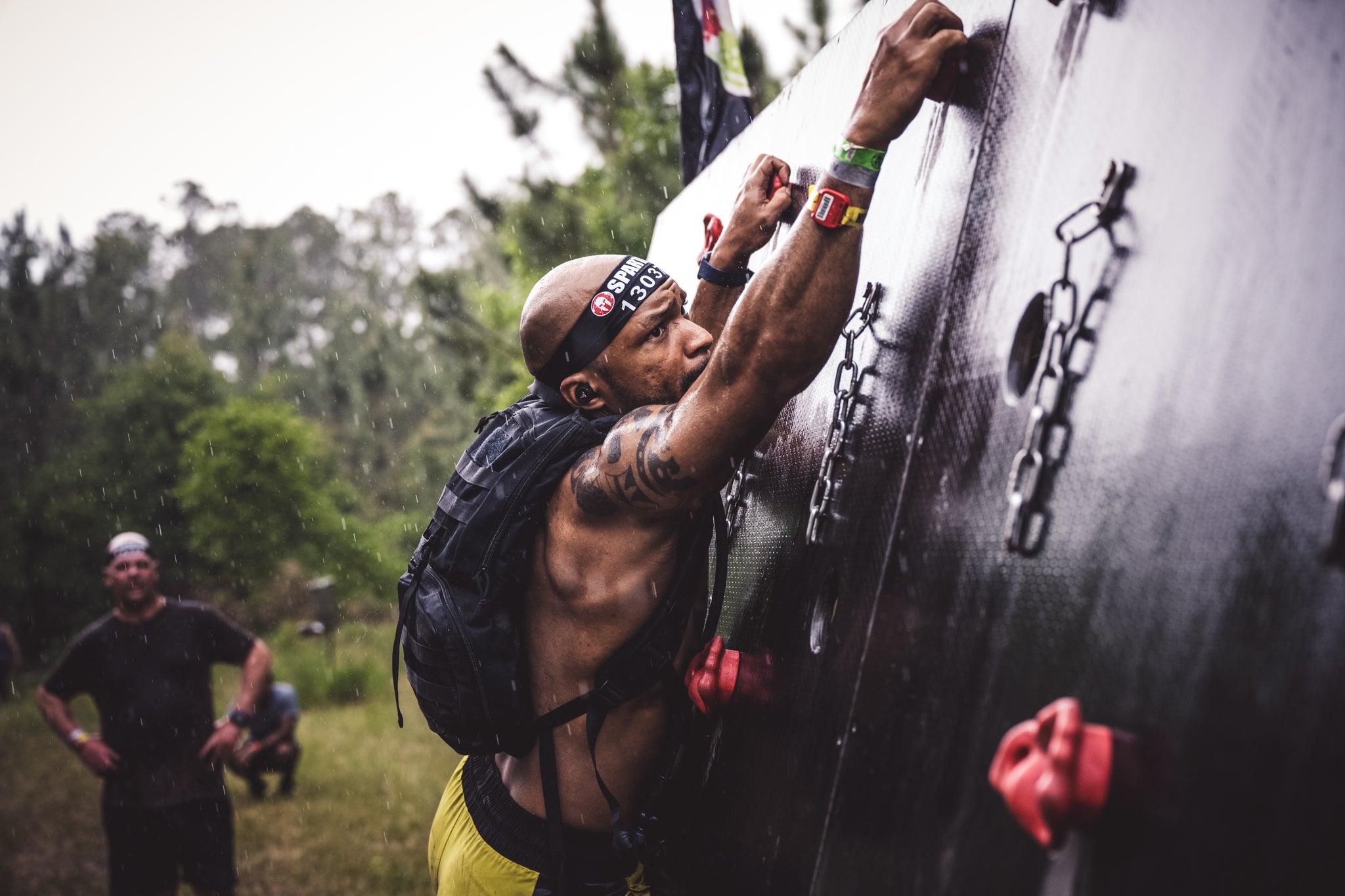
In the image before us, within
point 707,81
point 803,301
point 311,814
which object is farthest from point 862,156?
point 311,814

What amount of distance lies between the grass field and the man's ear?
6803mm

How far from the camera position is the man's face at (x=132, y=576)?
203 inches

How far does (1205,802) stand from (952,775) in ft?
1.44

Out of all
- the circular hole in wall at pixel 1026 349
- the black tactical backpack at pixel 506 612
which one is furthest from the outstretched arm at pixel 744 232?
the circular hole in wall at pixel 1026 349

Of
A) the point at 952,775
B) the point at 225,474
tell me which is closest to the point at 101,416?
the point at 225,474

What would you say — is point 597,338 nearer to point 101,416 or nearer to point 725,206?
point 725,206

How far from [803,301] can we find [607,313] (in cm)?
68

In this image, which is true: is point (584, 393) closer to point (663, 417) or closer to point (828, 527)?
point (663, 417)

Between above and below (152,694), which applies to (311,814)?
below

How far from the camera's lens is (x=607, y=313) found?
7.11 ft

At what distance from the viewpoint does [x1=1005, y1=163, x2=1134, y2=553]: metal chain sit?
1229 millimetres

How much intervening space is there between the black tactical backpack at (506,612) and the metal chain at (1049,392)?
3.24 ft

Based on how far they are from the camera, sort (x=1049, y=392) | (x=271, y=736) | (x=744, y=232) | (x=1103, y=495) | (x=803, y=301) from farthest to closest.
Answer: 1. (x=271, y=736)
2. (x=744, y=232)
3. (x=803, y=301)
4. (x=1049, y=392)
5. (x=1103, y=495)

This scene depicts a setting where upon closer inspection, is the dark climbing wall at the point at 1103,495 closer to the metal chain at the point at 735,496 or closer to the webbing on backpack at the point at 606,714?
the webbing on backpack at the point at 606,714
